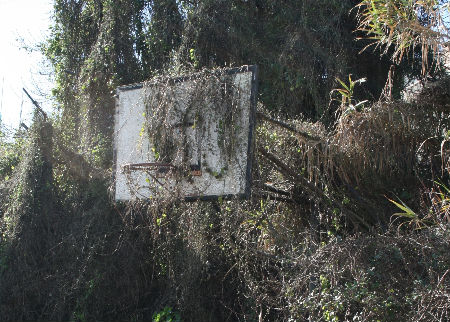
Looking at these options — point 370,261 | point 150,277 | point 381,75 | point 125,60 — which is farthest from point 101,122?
point 370,261

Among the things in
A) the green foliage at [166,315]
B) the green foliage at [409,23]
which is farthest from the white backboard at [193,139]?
the green foliage at [166,315]

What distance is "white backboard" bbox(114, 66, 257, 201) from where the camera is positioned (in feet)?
22.4

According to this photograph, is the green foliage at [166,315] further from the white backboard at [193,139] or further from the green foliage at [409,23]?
the green foliage at [409,23]

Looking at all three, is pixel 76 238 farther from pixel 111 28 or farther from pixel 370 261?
pixel 370 261

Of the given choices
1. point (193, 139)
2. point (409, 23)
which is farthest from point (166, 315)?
point (409, 23)

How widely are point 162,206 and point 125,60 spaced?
478 cm

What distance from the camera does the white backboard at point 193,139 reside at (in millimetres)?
6824

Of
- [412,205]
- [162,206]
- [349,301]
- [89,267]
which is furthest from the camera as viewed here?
[89,267]

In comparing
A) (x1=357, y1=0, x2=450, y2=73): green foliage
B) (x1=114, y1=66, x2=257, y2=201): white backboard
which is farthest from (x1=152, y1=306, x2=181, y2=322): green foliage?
(x1=357, y1=0, x2=450, y2=73): green foliage

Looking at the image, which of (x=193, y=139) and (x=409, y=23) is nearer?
(x=409, y=23)

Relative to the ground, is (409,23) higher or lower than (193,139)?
higher

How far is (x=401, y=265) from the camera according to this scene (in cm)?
634

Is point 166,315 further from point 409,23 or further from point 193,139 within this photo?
point 409,23

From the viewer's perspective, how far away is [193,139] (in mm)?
7090
